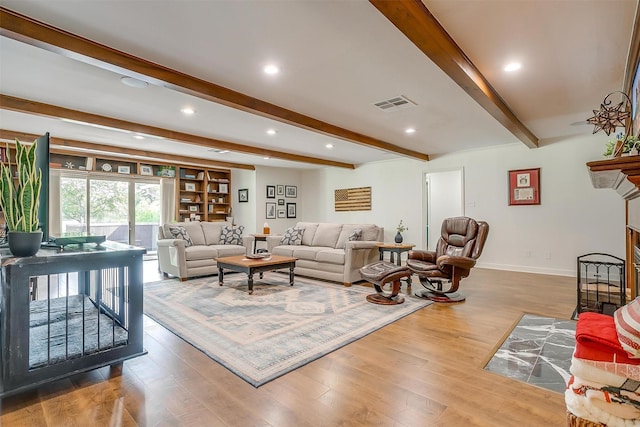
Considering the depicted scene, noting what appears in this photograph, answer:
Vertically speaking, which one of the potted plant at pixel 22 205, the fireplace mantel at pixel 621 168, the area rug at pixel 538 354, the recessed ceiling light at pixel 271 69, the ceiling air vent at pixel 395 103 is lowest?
the area rug at pixel 538 354

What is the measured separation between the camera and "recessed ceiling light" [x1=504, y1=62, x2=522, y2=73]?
2.74 metres

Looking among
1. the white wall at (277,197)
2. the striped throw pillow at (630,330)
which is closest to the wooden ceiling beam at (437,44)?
the striped throw pillow at (630,330)

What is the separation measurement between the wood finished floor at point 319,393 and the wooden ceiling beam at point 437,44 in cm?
215

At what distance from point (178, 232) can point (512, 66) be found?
4.92 m

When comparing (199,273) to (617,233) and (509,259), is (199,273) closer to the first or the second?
(509,259)

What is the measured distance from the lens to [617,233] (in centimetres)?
483

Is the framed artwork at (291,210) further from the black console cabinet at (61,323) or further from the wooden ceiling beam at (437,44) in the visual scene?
the black console cabinet at (61,323)

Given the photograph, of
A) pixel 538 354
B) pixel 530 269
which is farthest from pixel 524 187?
pixel 538 354

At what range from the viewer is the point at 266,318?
10.3ft

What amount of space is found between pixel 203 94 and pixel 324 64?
47.9 inches

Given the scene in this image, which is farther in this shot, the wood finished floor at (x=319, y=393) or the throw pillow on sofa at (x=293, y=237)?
the throw pillow on sofa at (x=293, y=237)

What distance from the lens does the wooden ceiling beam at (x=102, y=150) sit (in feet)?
16.4

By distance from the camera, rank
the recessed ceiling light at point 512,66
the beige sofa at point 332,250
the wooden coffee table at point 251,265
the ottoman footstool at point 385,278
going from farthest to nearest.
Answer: the beige sofa at point 332,250
the wooden coffee table at point 251,265
the ottoman footstool at point 385,278
the recessed ceiling light at point 512,66

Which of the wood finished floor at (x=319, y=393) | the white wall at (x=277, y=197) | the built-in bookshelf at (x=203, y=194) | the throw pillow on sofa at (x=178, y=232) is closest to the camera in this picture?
the wood finished floor at (x=319, y=393)
